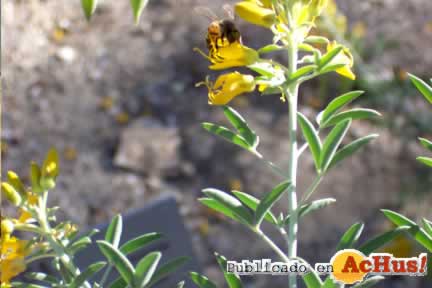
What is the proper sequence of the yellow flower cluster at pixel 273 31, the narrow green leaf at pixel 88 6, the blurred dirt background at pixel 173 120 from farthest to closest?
the blurred dirt background at pixel 173 120
the yellow flower cluster at pixel 273 31
the narrow green leaf at pixel 88 6

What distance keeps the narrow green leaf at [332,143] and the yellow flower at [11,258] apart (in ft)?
1.01

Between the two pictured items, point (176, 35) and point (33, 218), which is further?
point (176, 35)

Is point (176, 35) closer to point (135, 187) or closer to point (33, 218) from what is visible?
point (135, 187)

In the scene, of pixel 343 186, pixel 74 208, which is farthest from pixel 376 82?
pixel 74 208

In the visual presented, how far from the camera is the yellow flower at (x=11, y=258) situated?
2.23ft

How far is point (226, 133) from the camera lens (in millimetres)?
722

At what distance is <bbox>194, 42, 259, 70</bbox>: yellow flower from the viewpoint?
71cm

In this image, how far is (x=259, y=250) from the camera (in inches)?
87.0

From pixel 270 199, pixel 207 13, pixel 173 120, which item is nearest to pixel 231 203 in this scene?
pixel 270 199

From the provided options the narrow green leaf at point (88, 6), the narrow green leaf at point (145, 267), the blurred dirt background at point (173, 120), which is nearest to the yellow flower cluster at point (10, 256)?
the narrow green leaf at point (145, 267)

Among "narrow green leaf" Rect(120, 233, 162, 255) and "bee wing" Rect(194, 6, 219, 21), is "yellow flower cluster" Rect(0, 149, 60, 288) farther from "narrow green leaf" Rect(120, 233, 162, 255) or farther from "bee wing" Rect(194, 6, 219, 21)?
"bee wing" Rect(194, 6, 219, 21)

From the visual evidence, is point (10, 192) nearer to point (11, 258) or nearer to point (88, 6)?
point (11, 258)

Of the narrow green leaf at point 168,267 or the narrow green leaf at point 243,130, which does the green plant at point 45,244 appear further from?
the narrow green leaf at point 243,130

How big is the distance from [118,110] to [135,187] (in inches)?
14.3
